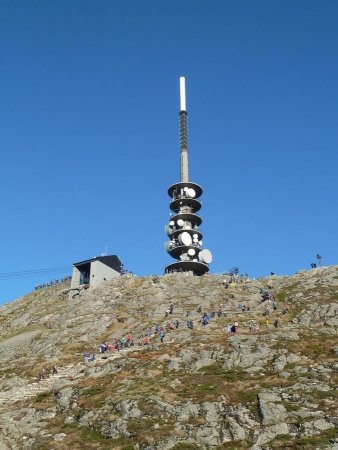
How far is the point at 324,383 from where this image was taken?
37.0 metres

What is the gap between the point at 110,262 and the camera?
8869 cm

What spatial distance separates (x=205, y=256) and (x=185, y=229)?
8.24 metres

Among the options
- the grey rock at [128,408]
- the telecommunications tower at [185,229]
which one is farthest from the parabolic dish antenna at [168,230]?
the grey rock at [128,408]

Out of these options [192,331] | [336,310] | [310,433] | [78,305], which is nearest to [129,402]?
[310,433]

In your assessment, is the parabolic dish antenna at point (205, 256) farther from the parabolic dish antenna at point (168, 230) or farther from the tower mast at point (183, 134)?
the tower mast at point (183, 134)

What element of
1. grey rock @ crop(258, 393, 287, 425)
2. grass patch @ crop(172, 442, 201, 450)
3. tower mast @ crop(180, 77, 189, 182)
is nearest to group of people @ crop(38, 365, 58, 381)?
grass patch @ crop(172, 442, 201, 450)

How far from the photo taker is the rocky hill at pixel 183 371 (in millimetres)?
33031

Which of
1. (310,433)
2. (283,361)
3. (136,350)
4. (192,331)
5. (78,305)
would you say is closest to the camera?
(310,433)

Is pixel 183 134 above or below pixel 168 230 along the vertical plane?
above

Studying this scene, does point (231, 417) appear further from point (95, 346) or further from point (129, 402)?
point (95, 346)

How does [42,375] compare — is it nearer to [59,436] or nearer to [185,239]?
[59,436]

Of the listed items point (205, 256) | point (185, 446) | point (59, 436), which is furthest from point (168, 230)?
point (185, 446)

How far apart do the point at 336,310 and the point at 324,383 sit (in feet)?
75.3

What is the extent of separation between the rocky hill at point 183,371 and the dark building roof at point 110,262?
31.8 feet
